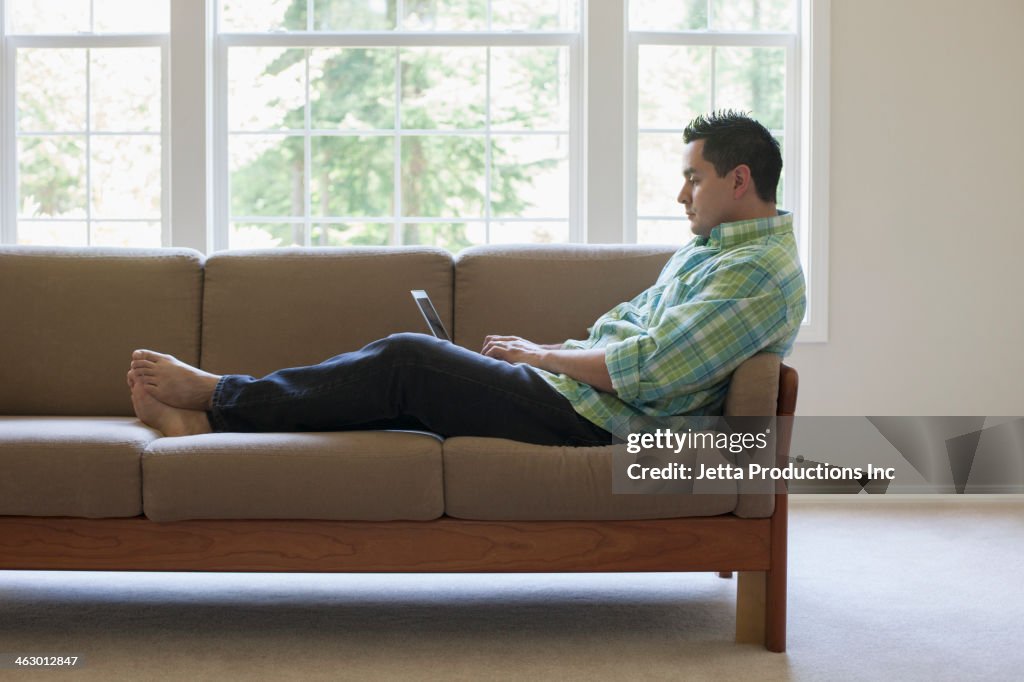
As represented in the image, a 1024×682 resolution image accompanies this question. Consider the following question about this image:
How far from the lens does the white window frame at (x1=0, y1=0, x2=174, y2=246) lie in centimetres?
417

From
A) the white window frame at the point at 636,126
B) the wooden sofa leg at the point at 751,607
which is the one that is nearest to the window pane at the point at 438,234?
the white window frame at the point at 636,126

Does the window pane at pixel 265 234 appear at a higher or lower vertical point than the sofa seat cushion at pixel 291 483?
higher

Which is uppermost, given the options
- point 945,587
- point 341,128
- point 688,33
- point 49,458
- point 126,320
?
point 688,33

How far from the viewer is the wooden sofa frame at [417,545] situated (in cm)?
239

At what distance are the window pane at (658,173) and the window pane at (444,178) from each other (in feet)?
2.09

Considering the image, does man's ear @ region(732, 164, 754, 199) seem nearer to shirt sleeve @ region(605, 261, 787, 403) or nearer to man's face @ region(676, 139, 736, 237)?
man's face @ region(676, 139, 736, 237)

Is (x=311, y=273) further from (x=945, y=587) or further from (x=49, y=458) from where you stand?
(x=945, y=587)

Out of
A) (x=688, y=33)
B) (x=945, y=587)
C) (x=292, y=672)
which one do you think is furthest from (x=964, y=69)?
(x=292, y=672)

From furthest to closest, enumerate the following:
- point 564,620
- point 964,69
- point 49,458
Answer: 1. point 964,69
2. point 564,620
3. point 49,458

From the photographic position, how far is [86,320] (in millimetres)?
3086

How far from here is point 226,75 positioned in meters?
4.20

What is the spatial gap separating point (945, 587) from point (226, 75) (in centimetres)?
315

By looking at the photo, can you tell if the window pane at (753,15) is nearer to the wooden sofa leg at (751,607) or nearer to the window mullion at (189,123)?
the window mullion at (189,123)
